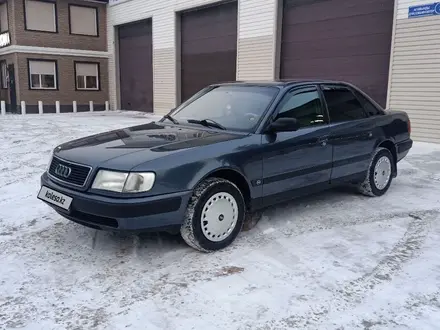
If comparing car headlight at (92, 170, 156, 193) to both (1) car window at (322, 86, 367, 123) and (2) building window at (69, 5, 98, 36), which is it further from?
(2) building window at (69, 5, 98, 36)

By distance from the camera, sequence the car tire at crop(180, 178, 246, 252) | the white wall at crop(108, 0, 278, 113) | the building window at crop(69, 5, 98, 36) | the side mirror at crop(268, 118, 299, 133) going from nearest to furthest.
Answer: the car tire at crop(180, 178, 246, 252) → the side mirror at crop(268, 118, 299, 133) → the white wall at crop(108, 0, 278, 113) → the building window at crop(69, 5, 98, 36)

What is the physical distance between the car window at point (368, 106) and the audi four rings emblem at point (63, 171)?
3.62 metres

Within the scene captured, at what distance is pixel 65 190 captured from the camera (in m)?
3.54

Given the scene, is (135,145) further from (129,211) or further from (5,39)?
(5,39)

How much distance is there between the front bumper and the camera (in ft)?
10.6

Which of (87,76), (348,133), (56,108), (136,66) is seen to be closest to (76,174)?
(348,133)

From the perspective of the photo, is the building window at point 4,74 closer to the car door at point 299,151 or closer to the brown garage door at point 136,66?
the brown garage door at point 136,66

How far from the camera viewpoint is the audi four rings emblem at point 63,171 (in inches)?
141

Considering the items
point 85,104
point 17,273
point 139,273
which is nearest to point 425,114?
point 139,273

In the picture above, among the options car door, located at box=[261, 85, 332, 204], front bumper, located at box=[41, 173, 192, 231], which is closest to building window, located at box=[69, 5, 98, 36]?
car door, located at box=[261, 85, 332, 204]

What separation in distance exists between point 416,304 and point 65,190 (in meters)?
2.83

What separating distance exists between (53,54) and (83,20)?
248 centimetres

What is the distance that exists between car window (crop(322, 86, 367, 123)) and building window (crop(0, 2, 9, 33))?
20.2 meters

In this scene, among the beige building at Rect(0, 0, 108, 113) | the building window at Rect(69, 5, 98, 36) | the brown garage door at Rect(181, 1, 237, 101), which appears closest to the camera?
the brown garage door at Rect(181, 1, 237, 101)
